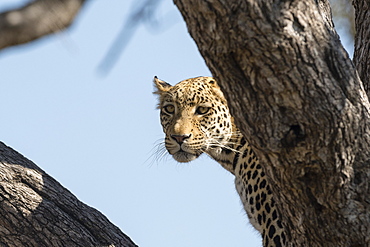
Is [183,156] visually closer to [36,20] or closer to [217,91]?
[217,91]

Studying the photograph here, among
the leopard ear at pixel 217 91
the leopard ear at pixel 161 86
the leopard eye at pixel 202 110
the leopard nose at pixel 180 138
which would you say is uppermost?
the leopard ear at pixel 161 86

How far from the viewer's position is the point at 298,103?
3059 mm

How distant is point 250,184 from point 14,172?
2.27 meters

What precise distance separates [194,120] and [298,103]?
135 inches

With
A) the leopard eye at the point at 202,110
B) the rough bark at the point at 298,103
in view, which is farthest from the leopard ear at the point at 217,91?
the rough bark at the point at 298,103

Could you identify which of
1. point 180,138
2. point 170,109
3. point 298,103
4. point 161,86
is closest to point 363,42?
point 180,138

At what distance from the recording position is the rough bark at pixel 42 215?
15.6ft

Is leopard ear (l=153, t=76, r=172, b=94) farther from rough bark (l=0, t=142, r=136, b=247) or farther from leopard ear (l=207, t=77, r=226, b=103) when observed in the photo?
rough bark (l=0, t=142, r=136, b=247)

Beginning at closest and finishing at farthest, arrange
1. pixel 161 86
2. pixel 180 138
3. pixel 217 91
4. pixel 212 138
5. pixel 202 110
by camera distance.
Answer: pixel 180 138 → pixel 212 138 → pixel 202 110 → pixel 217 91 → pixel 161 86

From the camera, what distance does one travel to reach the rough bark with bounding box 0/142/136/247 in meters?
4.75

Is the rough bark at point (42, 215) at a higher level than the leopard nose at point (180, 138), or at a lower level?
lower

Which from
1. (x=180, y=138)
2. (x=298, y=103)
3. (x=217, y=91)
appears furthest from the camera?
(x=217, y=91)

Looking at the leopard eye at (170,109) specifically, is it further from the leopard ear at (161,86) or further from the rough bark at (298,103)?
the rough bark at (298,103)

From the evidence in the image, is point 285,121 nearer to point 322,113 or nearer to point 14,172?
point 322,113
